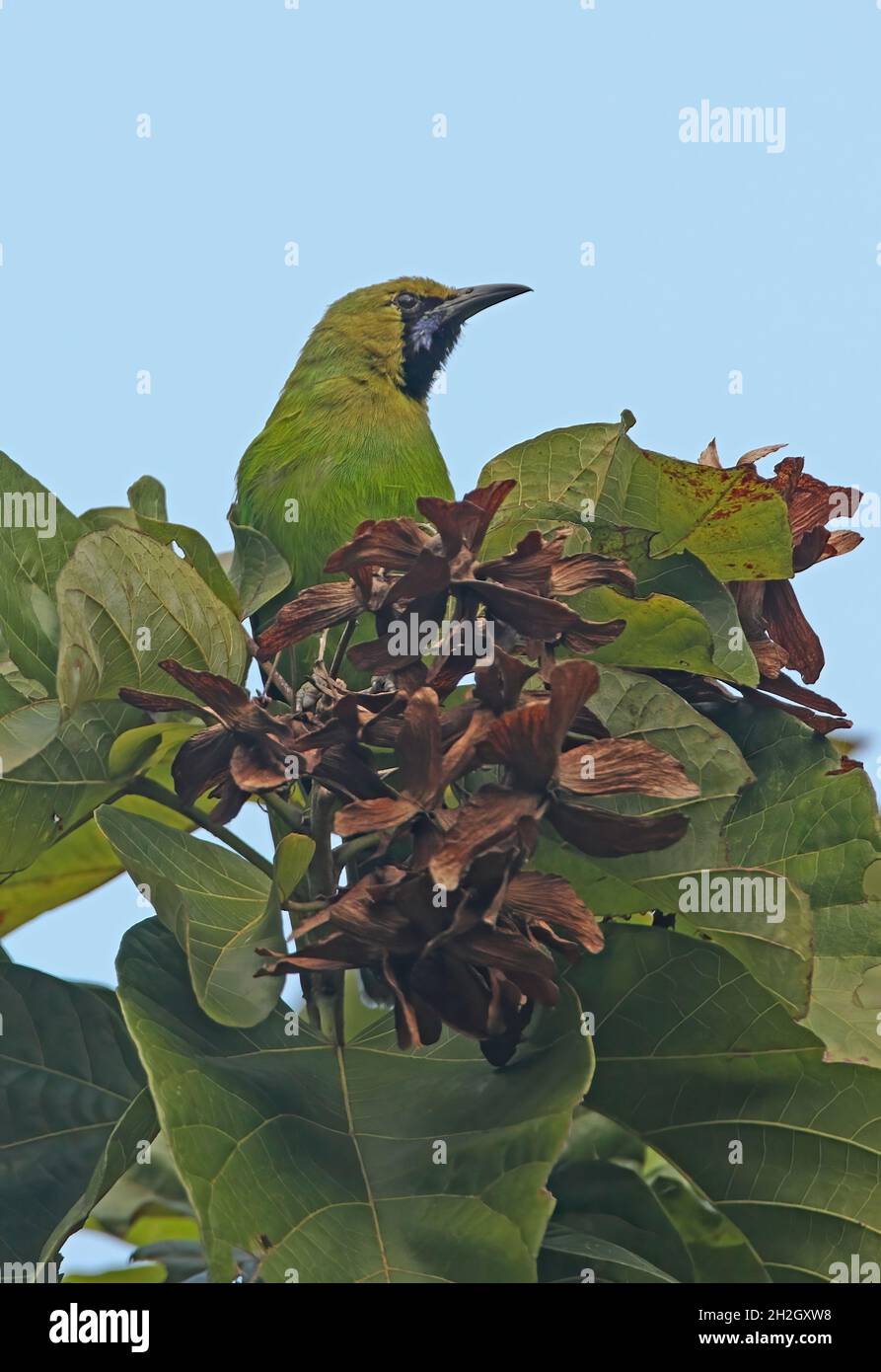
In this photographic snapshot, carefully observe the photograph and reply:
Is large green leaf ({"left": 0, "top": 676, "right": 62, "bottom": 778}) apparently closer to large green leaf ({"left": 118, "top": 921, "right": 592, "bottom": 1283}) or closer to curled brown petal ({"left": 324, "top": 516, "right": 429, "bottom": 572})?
large green leaf ({"left": 118, "top": 921, "right": 592, "bottom": 1283})

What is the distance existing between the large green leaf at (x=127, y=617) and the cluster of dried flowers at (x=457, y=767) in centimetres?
12

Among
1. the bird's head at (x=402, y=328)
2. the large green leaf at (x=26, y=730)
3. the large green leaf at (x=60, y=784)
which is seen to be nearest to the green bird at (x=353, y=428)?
the bird's head at (x=402, y=328)

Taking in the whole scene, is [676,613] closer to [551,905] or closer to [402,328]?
[551,905]

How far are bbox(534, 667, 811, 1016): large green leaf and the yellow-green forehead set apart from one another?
9.41 feet

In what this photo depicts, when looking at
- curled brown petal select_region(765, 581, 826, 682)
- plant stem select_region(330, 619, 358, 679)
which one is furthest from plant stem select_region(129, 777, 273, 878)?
curled brown petal select_region(765, 581, 826, 682)

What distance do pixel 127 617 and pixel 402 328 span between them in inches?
109

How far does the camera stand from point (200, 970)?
170 cm

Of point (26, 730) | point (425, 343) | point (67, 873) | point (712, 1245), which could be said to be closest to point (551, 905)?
point (712, 1245)

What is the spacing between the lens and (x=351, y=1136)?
1.76 meters

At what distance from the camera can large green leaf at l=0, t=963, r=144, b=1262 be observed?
2057 mm

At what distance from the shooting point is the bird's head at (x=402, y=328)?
4.25 m
